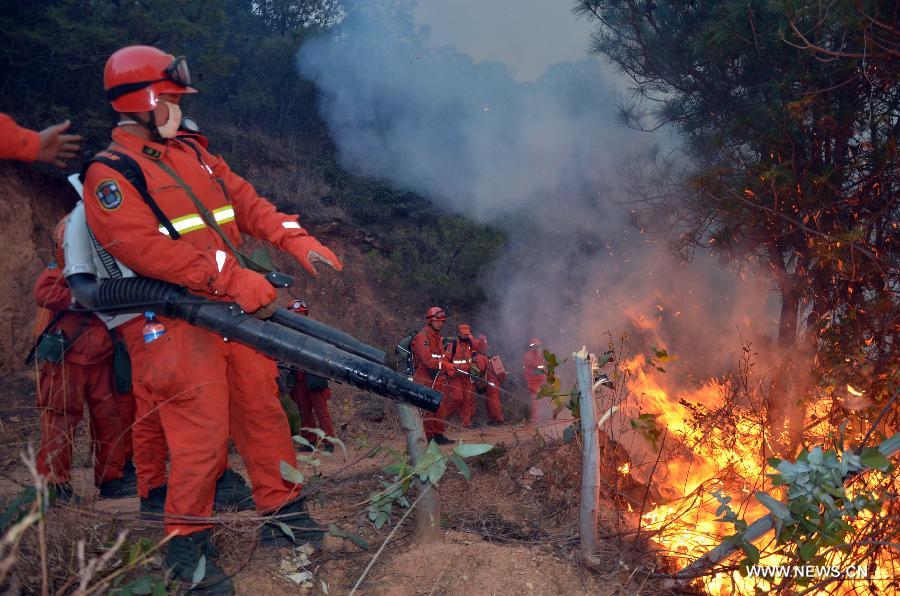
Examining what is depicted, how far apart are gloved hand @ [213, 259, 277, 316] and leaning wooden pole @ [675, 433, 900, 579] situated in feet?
7.31

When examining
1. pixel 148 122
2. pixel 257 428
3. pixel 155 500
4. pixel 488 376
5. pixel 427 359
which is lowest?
pixel 155 500

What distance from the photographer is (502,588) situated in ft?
10.00

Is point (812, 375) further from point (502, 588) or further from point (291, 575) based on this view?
point (291, 575)

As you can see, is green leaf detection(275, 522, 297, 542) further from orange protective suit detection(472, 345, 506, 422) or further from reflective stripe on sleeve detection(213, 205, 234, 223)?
orange protective suit detection(472, 345, 506, 422)

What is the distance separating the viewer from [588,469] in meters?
3.42

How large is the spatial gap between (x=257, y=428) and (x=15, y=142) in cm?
154

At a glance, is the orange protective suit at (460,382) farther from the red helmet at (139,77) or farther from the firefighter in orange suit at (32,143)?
the firefighter in orange suit at (32,143)

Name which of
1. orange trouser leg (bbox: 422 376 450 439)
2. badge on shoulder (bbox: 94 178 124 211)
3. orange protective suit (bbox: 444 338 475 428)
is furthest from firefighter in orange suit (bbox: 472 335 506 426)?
badge on shoulder (bbox: 94 178 124 211)

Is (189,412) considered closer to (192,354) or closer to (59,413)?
(192,354)

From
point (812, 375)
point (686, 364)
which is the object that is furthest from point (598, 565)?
point (686, 364)

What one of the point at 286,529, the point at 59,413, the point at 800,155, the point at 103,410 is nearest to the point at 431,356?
the point at 800,155

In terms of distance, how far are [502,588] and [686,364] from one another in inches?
405

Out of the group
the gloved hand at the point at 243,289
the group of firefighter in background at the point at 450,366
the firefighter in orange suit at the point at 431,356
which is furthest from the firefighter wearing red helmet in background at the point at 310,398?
the gloved hand at the point at 243,289

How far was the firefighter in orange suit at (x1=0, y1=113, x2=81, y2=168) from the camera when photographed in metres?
2.72
